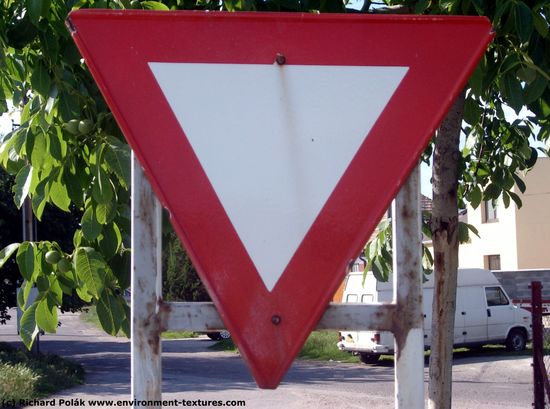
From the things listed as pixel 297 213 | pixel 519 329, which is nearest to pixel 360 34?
pixel 297 213

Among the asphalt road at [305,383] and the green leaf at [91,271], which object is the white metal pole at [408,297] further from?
the asphalt road at [305,383]

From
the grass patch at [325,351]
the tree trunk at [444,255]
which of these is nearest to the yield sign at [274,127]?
the tree trunk at [444,255]

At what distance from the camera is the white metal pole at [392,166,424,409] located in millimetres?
1515

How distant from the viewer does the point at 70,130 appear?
258cm

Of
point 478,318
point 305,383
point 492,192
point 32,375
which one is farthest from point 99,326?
point 478,318

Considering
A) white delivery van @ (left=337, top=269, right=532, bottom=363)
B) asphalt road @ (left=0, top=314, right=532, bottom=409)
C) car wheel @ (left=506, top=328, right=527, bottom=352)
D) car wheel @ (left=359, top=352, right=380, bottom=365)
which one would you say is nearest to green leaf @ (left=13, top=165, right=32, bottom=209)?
asphalt road @ (left=0, top=314, right=532, bottom=409)

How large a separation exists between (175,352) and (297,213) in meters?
26.6

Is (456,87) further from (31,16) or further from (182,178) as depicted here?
(31,16)

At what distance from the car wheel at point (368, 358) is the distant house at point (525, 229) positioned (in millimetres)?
10480

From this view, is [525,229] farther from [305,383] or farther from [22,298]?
[22,298]

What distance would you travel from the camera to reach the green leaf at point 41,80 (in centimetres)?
271

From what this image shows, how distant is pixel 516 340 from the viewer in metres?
22.8

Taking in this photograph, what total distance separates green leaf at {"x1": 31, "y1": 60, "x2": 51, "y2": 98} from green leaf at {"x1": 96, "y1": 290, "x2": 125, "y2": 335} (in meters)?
0.73

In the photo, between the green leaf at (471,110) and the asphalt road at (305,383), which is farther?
the asphalt road at (305,383)
